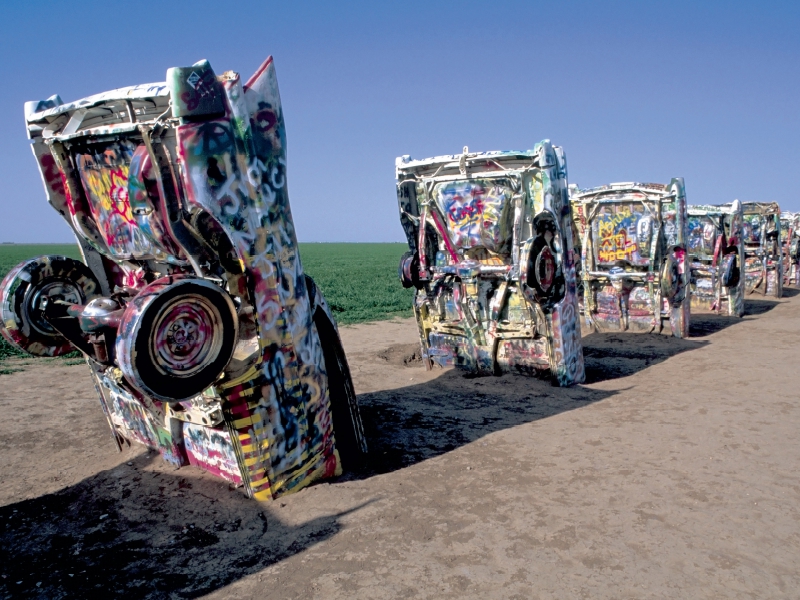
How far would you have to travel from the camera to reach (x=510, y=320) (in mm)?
8422

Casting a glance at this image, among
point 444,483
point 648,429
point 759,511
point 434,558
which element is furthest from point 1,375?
point 759,511

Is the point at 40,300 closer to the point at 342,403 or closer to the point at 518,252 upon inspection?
the point at 342,403

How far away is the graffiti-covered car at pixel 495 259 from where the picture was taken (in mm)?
7762

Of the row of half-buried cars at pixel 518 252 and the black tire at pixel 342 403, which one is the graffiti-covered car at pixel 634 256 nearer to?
the row of half-buried cars at pixel 518 252

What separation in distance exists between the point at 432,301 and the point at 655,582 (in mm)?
5715

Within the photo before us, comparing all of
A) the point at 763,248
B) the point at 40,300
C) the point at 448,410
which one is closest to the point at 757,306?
the point at 763,248

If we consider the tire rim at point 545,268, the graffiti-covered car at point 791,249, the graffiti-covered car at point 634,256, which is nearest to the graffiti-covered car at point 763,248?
the graffiti-covered car at point 791,249

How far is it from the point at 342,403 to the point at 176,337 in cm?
211

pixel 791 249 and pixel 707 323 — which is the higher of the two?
pixel 791 249

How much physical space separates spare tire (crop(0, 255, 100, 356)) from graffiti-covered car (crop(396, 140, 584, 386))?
4676 mm

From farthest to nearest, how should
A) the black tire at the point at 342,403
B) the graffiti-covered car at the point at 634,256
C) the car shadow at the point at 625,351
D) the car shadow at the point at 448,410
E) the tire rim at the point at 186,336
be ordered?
the graffiti-covered car at the point at 634,256 < the car shadow at the point at 625,351 < the car shadow at the point at 448,410 < the black tire at the point at 342,403 < the tire rim at the point at 186,336

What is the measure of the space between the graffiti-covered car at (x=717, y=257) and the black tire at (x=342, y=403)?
1059 cm

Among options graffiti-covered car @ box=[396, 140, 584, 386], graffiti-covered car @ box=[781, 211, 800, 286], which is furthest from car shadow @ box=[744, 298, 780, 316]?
graffiti-covered car @ box=[396, 140, 584, 386]

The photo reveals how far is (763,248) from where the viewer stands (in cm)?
1806
